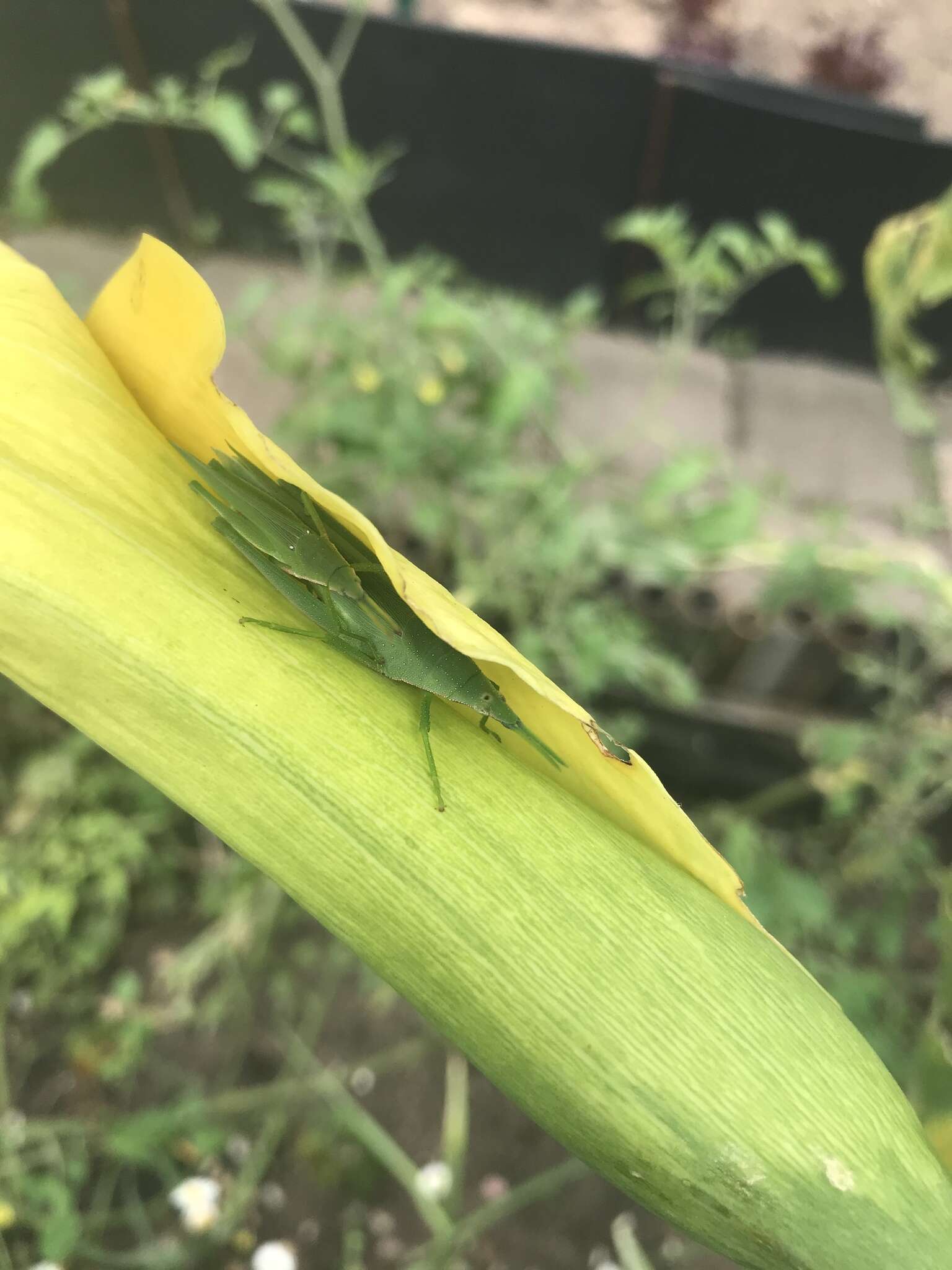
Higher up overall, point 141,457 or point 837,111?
point 837,111

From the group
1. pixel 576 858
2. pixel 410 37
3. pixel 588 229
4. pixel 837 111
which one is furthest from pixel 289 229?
pixel 576 858

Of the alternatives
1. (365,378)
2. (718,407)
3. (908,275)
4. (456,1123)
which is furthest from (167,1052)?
(718,407)

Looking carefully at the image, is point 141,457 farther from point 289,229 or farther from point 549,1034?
point 289,229

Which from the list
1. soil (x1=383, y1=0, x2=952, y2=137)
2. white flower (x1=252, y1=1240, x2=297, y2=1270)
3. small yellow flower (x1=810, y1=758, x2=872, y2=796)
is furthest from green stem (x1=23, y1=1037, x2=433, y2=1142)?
soil (x1=383, y1=0, x2=952, y2=137)

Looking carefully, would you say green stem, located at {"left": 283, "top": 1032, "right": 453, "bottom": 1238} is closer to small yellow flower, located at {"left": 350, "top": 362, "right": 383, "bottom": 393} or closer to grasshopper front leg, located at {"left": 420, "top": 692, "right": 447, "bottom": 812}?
grasshopper front leg, located at {"left": 420, "top": 692, "right": 447, "bottom": 812}

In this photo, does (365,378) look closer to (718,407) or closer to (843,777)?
(843,777)

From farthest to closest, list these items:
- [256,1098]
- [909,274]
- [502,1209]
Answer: [256,1098], [502,1209], [909,274]
